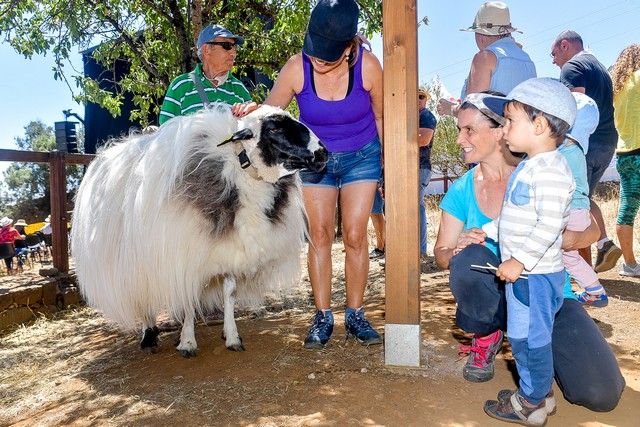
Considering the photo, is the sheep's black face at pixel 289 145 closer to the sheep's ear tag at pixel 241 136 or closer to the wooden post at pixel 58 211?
the sheep's ear tag at pixel 241 136

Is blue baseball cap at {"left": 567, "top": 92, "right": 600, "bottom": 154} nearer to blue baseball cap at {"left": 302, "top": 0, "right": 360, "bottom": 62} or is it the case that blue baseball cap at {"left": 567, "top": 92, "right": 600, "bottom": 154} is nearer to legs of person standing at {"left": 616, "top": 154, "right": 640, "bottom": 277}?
blue baseball cap at {"left": 302, "top": 0, "right": 360, "bottom": 62}

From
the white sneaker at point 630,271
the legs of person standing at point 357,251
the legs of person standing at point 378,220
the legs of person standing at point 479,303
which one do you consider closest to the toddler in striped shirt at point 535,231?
the legs of person standing at point 479,303

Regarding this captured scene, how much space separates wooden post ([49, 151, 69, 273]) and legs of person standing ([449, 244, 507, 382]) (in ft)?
14.2

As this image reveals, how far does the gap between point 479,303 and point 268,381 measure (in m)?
1.10

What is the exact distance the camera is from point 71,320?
4.71m

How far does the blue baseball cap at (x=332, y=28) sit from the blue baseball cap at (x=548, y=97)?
1.04m

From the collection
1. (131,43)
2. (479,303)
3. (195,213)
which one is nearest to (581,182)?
(479,303)

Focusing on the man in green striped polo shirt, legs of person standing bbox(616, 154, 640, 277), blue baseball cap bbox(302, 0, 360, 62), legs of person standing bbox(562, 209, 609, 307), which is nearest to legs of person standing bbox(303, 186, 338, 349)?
blue baseball cap bbox(302, 0, 360, 62)

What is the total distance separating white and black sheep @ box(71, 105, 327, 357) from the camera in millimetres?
2998

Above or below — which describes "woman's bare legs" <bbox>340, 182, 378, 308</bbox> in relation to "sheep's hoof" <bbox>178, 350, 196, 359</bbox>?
above

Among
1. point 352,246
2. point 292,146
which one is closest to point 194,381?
point 352,246

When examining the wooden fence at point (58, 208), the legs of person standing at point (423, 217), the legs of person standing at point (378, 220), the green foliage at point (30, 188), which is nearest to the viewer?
the wooden fence at point (58, 208)

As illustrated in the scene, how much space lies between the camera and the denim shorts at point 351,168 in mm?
3123

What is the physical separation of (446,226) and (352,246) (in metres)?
0.69
